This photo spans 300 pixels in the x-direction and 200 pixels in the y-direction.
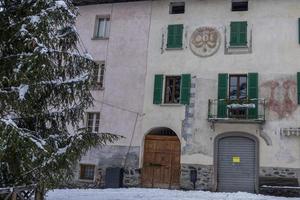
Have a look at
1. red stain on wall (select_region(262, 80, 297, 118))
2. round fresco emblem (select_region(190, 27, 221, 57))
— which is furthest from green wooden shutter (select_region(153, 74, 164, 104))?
red stain on wall (select_region(262, 80, 297, 118))

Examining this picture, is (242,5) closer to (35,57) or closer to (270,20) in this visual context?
(270,20)

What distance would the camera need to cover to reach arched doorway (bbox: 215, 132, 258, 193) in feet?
63.5

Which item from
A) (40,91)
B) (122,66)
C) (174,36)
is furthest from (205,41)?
(40,91)

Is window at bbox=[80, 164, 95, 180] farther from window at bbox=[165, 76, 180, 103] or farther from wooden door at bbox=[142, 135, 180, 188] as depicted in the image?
window at bbox=[165, 76, 180, 103]

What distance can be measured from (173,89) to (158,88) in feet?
2.42

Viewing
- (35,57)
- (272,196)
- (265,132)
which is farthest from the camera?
(265,132)

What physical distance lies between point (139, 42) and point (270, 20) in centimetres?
648

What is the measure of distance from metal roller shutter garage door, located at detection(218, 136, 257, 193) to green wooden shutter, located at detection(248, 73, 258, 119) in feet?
4.00

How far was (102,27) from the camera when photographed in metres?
23.0

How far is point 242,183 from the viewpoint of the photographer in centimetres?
1938

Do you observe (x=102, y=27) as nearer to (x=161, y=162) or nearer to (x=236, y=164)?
(x=161, y=162)

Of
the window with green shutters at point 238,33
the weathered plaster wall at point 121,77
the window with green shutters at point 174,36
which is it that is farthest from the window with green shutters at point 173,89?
the window with green shutters at point 238,33

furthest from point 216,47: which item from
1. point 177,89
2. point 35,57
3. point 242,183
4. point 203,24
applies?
point 35,57

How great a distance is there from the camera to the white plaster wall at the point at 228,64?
1911cm
